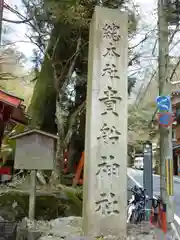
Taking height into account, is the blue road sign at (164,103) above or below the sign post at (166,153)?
above

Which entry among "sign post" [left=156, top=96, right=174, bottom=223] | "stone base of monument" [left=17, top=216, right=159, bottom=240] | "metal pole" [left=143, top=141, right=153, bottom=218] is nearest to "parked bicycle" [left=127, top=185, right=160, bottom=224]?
"stone base of monument" [left=17, top=216, right=159, bottom=240]

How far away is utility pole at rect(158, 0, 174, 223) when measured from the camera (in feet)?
23.6

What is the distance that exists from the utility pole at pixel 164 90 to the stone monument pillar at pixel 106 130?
1.87m

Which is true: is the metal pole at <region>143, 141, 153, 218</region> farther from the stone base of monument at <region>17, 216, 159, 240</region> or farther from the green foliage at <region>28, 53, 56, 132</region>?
the green foliage at <region>28, 53, 56, 132</region>

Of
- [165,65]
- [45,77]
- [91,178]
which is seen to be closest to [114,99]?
[91,178]

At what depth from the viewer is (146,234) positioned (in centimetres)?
576

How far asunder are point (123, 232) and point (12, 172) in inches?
353

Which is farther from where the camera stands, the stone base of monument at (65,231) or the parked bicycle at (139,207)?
the parked bicycle at (139,207)

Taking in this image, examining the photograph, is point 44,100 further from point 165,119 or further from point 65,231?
point 65,231

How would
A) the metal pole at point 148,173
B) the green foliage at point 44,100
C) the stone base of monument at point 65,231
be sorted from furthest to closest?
the green foliage at point 44,100
the metal pole at point 148,173
the stone base of monument at point 65,231

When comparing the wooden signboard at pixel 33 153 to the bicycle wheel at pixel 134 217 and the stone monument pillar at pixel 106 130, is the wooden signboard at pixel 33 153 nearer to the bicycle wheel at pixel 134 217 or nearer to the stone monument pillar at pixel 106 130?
the stone monument pillar at pixel 106 130

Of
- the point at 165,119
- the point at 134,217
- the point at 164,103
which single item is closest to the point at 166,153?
the point at 165,119

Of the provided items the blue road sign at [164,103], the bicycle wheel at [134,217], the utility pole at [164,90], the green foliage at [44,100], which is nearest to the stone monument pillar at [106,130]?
the bicycle wheel at [134,217]

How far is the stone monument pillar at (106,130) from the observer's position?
18.1ft
